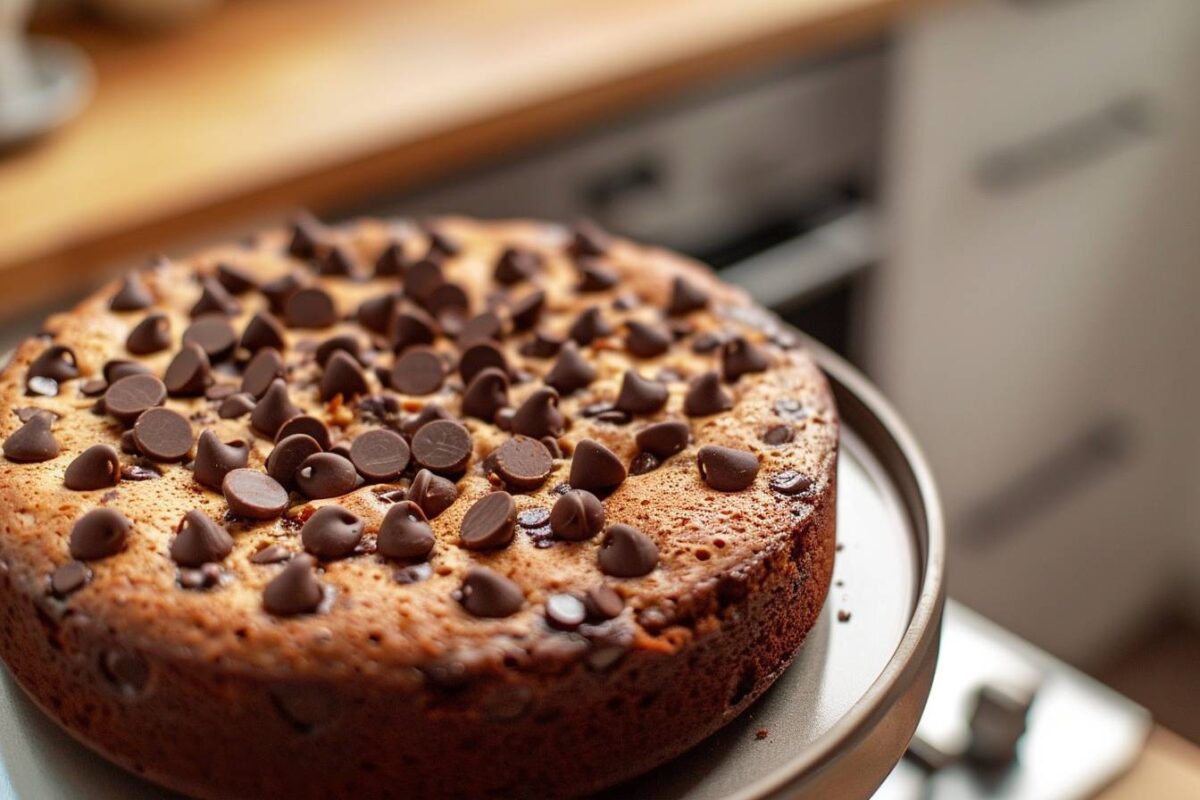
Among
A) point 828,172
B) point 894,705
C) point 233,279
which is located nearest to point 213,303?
point 233,279

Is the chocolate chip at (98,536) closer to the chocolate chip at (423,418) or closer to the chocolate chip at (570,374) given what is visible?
the chocolate chip at (423,418)

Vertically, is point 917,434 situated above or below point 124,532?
below

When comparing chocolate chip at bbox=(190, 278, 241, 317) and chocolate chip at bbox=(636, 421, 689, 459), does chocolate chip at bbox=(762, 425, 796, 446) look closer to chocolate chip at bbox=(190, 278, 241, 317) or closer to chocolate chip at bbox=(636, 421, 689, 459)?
chocolate chip at bbox=(636, 421, 689, 459)

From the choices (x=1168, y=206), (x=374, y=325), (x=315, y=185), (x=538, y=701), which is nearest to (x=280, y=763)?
(x=538, y=701)

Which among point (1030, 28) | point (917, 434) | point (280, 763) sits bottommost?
point (917, 434)

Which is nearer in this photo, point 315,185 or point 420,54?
point 315,185

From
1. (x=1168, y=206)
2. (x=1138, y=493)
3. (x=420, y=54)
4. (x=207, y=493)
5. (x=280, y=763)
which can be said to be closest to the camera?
(x=280, y=763)

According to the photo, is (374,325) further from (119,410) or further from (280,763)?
(280,763)
